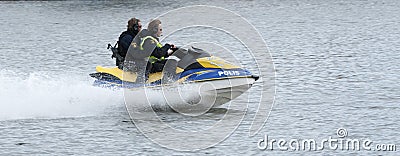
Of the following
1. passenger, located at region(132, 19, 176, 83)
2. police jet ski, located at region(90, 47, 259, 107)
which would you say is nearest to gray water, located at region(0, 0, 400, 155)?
police jet ski, located at region(90, 47, 259, 107)

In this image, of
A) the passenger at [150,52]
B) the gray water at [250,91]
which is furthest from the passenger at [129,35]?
the gray water at [250,91]

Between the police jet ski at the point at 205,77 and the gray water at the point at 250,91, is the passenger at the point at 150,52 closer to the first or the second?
the police jet ski at the point at 205,77

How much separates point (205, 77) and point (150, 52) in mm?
1006

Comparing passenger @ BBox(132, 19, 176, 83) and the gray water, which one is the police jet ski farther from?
the gray water

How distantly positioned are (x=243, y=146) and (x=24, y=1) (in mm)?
29373

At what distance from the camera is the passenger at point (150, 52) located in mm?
12797

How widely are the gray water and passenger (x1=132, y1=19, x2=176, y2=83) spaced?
65 cm

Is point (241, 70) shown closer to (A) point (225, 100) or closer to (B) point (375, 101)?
(A) point (225, 100)

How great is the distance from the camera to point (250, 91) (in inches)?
585

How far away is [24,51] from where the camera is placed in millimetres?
22125

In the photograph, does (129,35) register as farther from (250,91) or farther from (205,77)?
(250,91)

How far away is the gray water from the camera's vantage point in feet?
36.4

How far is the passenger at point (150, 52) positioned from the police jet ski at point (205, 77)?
0.36 ft

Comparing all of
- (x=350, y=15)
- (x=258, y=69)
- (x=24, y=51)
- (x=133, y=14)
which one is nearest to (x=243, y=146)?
(x=258, y=69)
